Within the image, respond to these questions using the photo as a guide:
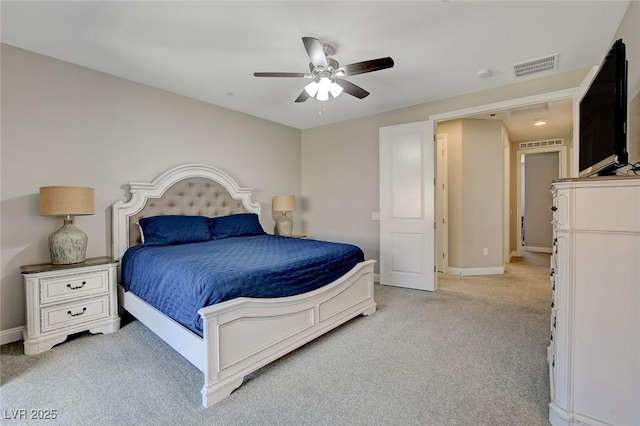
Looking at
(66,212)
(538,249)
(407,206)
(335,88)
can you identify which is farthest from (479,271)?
(66,212)

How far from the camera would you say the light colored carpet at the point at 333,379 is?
1591 millimetres

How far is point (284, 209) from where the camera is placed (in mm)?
4520

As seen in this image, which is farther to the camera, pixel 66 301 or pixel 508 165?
pixel 508 165

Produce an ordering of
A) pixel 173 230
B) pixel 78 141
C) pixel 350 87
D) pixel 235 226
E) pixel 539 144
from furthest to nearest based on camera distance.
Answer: pixel 539 144 → pixel 235 226 → pixel 173 230 → pixel 78 141 → pixel 350 87

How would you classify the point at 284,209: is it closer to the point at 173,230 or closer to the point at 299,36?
the point at 173,230

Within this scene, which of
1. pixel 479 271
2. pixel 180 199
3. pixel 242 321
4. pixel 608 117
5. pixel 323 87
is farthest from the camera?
pixel 479 271

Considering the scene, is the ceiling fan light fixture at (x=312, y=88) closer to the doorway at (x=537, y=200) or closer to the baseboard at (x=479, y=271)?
the baseboard at (x=479, y=271)

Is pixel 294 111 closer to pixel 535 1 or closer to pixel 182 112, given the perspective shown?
pixel 182 112

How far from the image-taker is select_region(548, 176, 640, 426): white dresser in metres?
1.29

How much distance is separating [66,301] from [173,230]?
1.05 metres

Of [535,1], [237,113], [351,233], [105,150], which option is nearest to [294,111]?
[237,113]

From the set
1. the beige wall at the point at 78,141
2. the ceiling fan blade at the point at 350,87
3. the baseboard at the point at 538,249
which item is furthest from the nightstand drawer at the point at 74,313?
the baseboard at the point at 538,249

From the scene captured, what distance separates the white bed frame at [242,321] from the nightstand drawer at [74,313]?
203 mm

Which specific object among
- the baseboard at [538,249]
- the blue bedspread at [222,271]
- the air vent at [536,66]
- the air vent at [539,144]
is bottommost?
the baseboard at [538,249]
